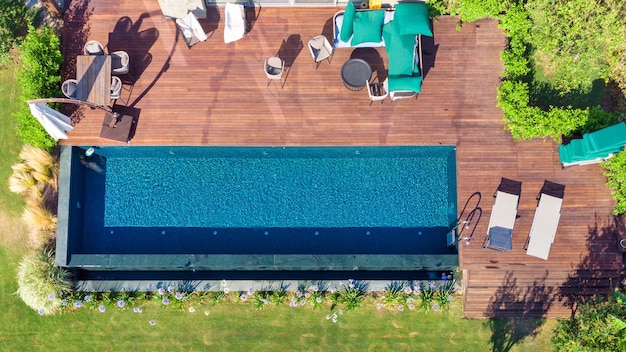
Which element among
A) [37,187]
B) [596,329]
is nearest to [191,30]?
[37,187]

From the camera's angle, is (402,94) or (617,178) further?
(402,94)

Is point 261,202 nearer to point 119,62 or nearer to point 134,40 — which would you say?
point 119,62

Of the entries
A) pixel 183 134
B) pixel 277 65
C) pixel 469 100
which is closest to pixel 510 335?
pixel 469 100

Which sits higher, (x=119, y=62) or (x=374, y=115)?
(x=119, y=62)

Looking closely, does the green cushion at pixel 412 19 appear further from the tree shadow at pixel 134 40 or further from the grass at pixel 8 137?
the grass at pixel 8 137

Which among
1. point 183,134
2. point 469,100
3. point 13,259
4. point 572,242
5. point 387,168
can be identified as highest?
point 469,100

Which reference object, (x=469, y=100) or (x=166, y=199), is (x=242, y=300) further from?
(x=469, y=100)

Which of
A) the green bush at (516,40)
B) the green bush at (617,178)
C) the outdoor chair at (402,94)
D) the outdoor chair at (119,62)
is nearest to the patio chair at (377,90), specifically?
the outdoor chair at (402,94)
